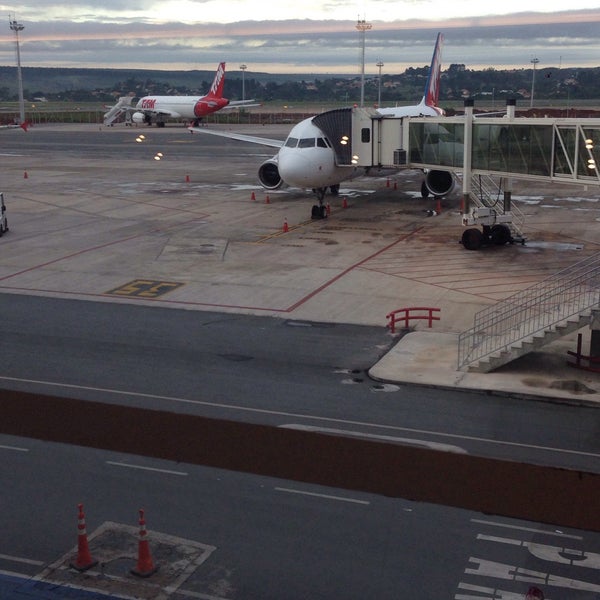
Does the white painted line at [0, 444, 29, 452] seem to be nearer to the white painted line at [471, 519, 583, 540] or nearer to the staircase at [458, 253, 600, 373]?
the white painted line at [471, 519, 583, 540]

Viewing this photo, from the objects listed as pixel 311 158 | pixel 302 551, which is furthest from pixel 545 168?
pixel 302 551

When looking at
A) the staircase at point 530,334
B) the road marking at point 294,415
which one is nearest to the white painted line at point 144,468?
the road marking at point 294,415

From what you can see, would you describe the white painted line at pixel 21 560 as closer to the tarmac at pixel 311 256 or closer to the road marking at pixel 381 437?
the road marking at pixel 381 437

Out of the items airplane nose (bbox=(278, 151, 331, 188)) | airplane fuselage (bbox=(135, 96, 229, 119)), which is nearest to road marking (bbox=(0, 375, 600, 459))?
airplane nose (bbox=(278, 151, 331, 188))

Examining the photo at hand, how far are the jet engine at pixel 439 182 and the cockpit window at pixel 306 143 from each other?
9525 mm

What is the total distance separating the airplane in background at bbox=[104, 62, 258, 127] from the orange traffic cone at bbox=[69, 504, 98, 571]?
420ft

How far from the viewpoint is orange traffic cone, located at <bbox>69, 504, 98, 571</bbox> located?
566 inches

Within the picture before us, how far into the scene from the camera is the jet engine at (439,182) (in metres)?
53.5

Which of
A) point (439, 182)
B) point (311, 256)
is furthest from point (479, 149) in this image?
point (439, 182)

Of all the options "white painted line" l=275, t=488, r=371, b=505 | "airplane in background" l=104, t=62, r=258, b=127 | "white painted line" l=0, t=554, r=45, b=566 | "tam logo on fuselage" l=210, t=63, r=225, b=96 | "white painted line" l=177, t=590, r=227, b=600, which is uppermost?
"tam logo on fuselage" l=210, t=63, r=225, b=96

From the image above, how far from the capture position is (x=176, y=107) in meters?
145

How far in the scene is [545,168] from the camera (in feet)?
118

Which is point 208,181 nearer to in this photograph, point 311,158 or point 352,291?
point 311,158

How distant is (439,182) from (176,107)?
99.1 meters
